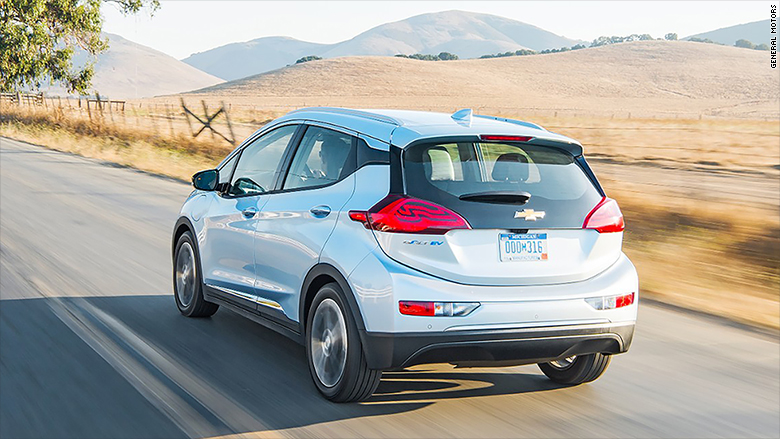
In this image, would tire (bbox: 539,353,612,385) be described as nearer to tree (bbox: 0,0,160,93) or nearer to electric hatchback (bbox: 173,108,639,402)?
electric hatchback (bbox: 173,108,639,402)

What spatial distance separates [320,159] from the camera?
5.42 meters

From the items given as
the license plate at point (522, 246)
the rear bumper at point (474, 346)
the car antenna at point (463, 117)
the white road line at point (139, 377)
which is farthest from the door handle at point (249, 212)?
the license plate at point (522, 246)

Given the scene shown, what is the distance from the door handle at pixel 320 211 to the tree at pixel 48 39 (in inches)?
1436

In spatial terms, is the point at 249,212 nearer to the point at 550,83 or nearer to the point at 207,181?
the point at 207,181

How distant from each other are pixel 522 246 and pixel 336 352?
1.17m

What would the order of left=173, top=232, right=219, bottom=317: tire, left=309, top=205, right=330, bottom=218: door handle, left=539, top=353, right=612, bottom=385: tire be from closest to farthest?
left=309, top=205, right=330, bottom=218: door handle
left=539, top=353, right=612, bottom=385: tire
left=173, top=232, right=219, bottom=317: tire

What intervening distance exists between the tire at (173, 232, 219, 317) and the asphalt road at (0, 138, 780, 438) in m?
0.11

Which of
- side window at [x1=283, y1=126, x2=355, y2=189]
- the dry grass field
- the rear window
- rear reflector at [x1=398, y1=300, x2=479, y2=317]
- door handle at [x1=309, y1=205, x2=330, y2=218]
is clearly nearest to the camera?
rear reflector at [x1=398, y1=300, x2=479, y2=317]

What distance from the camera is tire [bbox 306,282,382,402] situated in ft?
15.6

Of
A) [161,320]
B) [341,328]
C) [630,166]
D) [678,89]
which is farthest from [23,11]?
[678,89]

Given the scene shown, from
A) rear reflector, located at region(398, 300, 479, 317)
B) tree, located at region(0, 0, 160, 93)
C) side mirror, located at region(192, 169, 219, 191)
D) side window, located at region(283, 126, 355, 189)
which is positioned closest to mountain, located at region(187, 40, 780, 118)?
tree, located at region(0, 0, 160, 93)

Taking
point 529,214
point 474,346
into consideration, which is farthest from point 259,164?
point 474,346

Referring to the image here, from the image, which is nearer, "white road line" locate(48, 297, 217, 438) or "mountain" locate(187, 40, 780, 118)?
"white road line" locate(48, 297, 217, 438)

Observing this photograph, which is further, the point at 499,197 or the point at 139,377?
the point at 139,377
